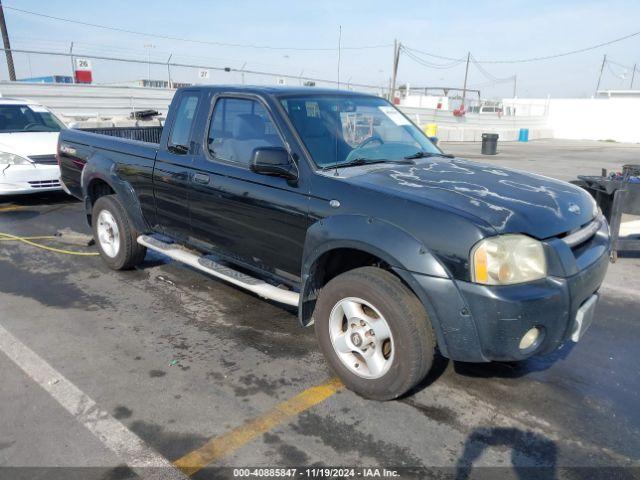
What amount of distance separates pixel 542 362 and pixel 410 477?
1.70m

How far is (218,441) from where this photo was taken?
9.46ft

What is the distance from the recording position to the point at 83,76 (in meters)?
18.8

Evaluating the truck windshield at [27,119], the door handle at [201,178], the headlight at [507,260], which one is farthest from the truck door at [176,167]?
the truck windshield at [27,119]

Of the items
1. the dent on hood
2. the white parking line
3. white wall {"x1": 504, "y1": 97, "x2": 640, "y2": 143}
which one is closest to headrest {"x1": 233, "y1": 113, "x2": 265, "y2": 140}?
the dent on hood

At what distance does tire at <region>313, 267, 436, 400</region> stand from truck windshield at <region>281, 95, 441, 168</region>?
3.09 feet

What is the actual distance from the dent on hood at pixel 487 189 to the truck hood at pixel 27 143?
742 cm

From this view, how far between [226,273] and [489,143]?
20478 mm

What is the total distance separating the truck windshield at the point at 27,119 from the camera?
9508 mm

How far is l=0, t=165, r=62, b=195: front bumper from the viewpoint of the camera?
8422 millimetres

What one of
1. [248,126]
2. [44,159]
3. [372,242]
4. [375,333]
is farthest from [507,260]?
[44,159]

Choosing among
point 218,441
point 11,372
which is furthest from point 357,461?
point 11,372

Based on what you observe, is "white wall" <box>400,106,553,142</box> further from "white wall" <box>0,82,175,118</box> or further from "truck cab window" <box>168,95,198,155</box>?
"truck cab window" <box>168,95,198,155</box>

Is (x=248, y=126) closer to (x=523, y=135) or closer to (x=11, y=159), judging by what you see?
(x=11, y=159)

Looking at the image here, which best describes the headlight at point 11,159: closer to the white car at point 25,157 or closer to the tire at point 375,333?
the white car at point 25,157
